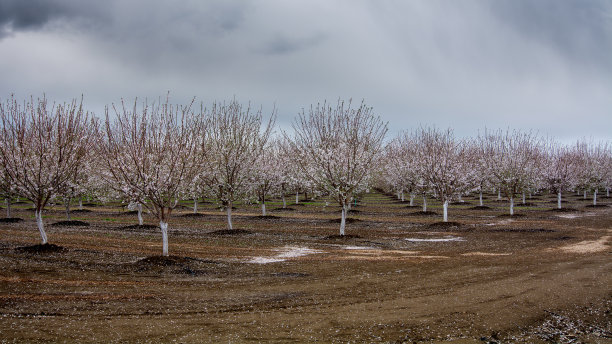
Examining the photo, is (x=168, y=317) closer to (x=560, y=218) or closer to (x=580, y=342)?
(x=580, y=342)

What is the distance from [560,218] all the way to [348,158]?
1121 inches

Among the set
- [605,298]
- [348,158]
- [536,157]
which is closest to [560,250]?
[605,298]

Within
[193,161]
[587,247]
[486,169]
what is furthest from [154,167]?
[486,169]

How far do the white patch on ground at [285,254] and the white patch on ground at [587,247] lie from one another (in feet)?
48.8

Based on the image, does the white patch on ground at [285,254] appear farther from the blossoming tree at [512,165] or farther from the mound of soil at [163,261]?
the blossoming tree at [512,165]

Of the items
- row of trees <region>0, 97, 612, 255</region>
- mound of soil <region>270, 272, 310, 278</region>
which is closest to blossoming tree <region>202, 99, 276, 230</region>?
row of trees <region>0, 97, 612, 255</region>

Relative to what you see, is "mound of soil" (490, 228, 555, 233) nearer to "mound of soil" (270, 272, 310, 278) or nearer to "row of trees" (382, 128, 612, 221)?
"row of trees" (382, 128, 612, 221)

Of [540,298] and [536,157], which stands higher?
[536,157]

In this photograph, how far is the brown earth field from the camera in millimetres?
10898

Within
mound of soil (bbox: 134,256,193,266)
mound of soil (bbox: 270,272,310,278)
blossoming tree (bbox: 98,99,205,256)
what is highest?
blossoming tree (bbox: 98,99,205,256)

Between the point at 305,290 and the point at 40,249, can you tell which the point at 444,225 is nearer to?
the point at 305,290

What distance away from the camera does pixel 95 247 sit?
78.5 ft

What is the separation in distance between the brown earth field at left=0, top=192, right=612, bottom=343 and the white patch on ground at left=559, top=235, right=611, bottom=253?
4.4 inches

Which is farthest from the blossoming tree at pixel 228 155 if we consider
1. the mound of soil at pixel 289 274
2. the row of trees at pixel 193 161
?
the mound of soil at pixel 289 274
